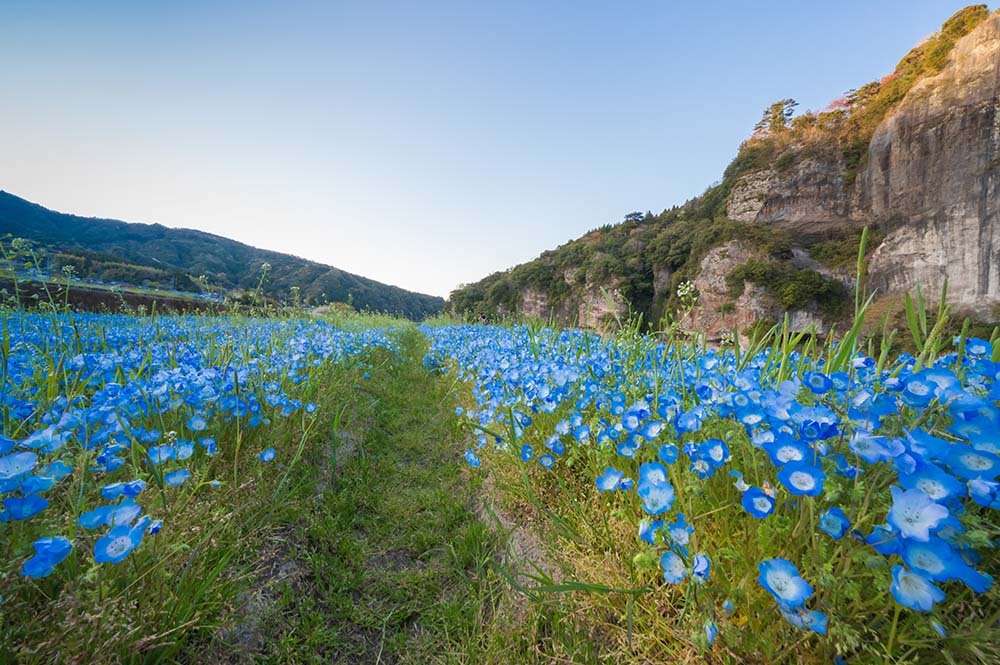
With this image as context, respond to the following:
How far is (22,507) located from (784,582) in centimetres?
193

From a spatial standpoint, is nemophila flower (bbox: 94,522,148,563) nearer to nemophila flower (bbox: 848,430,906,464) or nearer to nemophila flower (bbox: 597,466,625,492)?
nemophila flower (bbox: 597,466,625,492)

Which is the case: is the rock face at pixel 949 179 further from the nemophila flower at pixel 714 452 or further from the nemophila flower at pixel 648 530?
the nemophila flower at pixel 648 530

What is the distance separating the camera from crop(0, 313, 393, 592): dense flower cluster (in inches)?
37.9

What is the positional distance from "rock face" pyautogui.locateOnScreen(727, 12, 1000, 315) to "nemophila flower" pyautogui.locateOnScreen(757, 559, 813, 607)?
93.7 feet

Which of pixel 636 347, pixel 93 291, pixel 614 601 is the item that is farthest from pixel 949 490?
pixel 93 291

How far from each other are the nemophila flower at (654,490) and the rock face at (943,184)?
28419 mm

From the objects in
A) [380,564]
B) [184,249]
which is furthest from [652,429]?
[184,249]

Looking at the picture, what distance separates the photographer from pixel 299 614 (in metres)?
1.61

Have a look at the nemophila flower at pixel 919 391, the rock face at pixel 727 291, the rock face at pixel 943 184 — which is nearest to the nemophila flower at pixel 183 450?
the nemophila flower at pixel 919 391

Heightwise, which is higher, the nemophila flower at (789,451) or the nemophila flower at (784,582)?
the nemophila flower at (789,451)

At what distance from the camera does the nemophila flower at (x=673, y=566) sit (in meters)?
1.04

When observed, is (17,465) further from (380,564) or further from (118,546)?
(380,564)

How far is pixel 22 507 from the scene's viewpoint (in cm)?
93

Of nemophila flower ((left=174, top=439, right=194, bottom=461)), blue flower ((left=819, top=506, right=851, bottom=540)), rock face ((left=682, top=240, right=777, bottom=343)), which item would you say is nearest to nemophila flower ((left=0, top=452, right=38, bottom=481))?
nemophila flower ((left=174, top=439, right=194, bottom=461))
